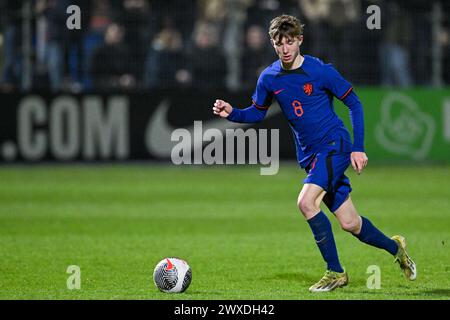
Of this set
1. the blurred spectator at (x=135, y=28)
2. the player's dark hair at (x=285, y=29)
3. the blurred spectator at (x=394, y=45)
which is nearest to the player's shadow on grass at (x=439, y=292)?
the player's dark hair at (x=285, y=29)

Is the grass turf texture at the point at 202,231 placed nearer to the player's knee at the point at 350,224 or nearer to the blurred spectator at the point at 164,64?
the player's knee at the point at 350,224

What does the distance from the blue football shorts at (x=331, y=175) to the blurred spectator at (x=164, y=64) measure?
11821 millimetres

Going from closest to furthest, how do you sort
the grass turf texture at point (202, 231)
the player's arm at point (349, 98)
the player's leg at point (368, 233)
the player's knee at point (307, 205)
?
the player's knee at point (307, 205)
the player's arm at point (349, 98)
the player's leg at point (368, 233)
the grass turf texture at point (202, 231)

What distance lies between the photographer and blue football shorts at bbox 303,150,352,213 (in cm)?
813

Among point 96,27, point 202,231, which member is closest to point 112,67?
point 96,27

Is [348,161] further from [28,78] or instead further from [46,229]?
[28,78]

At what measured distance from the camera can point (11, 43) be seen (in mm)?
19500

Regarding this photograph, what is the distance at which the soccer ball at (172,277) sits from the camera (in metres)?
7.98

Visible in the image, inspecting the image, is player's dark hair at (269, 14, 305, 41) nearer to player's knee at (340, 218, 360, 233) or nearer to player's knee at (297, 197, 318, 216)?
player's knee at (297, 197, 318, 216)

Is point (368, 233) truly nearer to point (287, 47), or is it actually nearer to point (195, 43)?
point (287, 47)

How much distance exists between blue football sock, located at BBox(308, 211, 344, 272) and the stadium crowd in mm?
11631

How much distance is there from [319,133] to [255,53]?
11.6 meters

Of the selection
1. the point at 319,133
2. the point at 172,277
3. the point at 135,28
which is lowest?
the point at 172,277

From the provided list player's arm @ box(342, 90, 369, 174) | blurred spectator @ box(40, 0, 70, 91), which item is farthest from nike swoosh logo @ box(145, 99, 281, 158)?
player's arm @ box(342, 90, 369, 174)
